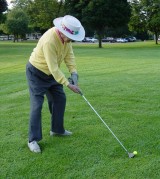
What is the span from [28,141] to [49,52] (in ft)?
5.11

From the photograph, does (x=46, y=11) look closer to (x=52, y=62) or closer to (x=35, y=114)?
(x=35, y=114)

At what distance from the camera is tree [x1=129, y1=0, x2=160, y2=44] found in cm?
5278

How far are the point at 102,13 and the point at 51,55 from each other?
4291cm

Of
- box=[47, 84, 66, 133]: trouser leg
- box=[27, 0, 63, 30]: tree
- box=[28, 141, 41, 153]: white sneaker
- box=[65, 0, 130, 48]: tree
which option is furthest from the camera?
box=[27, 0, 63, 30]: tree

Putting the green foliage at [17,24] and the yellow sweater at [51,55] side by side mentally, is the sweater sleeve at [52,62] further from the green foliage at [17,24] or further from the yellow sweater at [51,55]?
the green foliage at [17,24]

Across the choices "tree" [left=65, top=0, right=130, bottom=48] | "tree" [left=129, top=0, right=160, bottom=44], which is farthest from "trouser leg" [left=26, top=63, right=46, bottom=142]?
"tree" [left=129, top=0, right=160, bottom=44]

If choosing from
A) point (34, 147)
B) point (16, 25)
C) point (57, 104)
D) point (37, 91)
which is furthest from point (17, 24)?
point (34, 147)

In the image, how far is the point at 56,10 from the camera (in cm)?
5778

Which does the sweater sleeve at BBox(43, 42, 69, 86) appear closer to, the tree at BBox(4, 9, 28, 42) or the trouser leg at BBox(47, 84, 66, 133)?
the trouser leg at BBox(47, 84, 66, 133)

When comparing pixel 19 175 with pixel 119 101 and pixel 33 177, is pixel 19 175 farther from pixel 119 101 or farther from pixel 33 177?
pixel 119 101

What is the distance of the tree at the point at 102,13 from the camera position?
46.8 m

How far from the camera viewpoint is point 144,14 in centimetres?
5419

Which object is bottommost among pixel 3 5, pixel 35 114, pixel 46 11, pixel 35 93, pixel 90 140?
pixel 90 140

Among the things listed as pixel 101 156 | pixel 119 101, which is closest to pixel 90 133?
pixel 101 156
